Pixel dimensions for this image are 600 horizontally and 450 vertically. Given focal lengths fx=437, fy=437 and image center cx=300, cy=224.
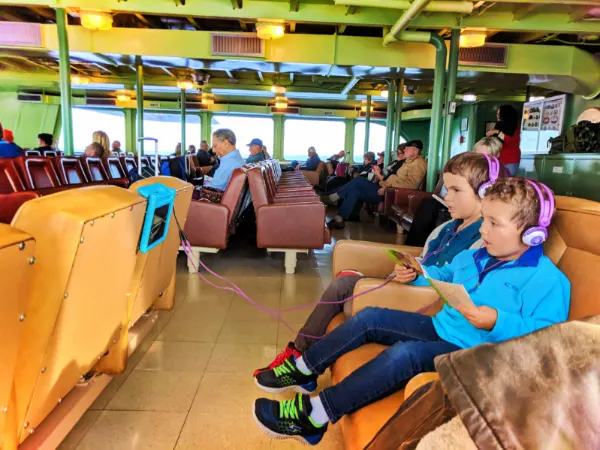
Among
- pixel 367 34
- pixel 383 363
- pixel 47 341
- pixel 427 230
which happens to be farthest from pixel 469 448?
pixel 367 34

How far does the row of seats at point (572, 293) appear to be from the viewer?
125 centimetres

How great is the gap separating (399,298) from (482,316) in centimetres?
54

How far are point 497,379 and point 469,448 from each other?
10 centimetres

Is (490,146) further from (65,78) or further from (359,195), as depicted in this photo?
(65,78)

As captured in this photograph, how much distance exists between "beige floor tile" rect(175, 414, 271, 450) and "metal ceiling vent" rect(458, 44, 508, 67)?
7450 mm

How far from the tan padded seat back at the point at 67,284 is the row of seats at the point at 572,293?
0.85m

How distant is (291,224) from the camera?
401cm

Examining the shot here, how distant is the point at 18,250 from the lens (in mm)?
882

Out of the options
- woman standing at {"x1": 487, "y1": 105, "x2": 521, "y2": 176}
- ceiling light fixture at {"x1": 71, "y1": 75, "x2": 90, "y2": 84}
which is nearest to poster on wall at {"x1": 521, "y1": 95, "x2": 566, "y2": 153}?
woman standing at {"x1": 487, "y1": 105, "x2": 521, "y2": 176}

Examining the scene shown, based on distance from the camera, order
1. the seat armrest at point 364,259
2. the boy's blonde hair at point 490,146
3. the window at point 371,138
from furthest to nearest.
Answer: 1. the window at point 371,138
2. the boy's blonde hair at point 490,146
3. the seat armrest at point 364,259

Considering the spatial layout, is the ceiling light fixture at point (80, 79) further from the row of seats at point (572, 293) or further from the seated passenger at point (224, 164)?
the row of seats at point (572, 293)

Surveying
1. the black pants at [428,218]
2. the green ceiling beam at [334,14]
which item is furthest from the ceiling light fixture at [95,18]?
the black pants at [428,218]

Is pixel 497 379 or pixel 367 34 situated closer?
pixel 497 379

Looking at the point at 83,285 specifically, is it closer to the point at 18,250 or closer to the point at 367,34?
the point at 18,250
